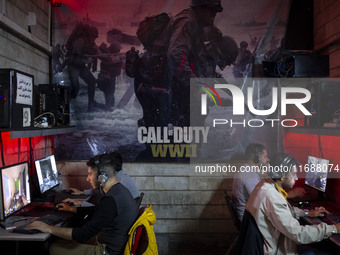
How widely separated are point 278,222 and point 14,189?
88.1 inches

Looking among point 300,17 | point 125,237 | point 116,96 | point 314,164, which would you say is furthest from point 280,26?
point 125,237

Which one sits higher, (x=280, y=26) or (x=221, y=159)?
(x=280, y=26)

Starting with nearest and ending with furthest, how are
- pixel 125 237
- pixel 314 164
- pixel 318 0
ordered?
pixel 125 237 → pixel 314 164 → pixel 318 0

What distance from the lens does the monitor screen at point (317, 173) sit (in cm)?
334

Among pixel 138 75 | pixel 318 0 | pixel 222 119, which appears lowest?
pixel 222 119

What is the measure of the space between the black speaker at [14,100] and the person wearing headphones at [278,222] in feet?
6.78

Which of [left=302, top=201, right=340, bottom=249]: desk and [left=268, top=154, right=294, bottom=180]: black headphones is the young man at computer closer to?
[left=268, top=154, right=294, bottom=180]: black headphones

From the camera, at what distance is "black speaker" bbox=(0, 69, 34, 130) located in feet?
8.51

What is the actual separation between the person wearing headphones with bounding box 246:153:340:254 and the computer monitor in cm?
198

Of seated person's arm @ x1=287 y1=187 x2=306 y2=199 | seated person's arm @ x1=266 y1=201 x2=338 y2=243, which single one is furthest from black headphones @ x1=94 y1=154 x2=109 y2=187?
seated person's arm @ x1=287 y1=187 x2=306 y2=199

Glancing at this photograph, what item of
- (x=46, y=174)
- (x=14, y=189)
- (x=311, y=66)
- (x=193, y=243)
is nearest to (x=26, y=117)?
(x=14, y=189)

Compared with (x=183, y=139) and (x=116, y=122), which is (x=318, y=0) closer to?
(x=183, y=139)

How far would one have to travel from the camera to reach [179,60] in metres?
4.09

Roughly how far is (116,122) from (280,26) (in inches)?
97.8
